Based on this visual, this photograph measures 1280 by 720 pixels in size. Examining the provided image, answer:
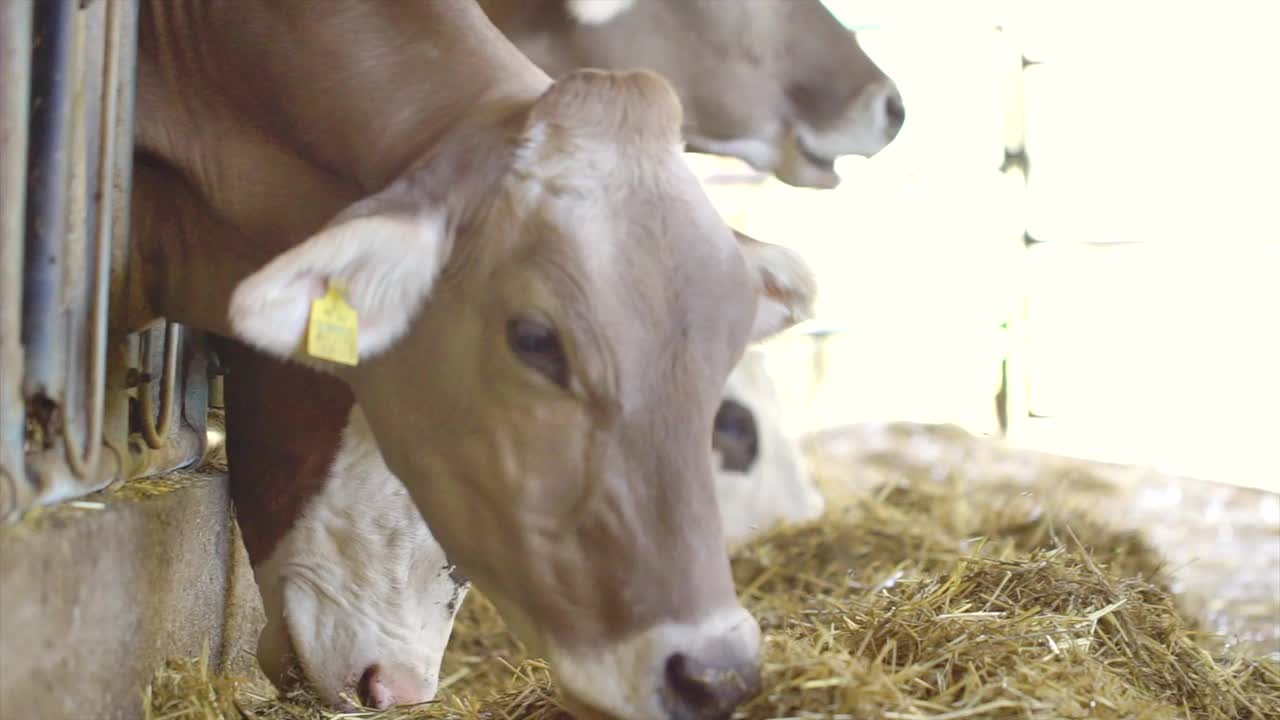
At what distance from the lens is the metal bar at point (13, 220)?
2236mm

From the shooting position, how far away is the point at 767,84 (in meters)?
4.80

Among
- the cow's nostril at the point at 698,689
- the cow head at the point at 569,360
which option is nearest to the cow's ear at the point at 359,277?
the cow head at the point at 569,360

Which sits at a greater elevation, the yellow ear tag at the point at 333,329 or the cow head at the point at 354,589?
the yellow ear tag at the point at 333,329

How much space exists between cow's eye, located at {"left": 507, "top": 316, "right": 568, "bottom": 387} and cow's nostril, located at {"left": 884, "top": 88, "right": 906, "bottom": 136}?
2920 mm

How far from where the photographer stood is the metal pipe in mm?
2344

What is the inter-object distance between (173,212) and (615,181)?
3.53 feet

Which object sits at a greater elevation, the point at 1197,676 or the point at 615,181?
the point at 615,181

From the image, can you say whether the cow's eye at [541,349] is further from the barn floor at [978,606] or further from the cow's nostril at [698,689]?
the barn floor at [978,606]

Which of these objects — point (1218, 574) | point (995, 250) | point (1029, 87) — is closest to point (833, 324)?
point (995, 250)

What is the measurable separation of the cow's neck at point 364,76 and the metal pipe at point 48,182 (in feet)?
1.32

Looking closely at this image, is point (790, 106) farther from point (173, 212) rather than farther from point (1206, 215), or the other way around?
point (1206, 215)

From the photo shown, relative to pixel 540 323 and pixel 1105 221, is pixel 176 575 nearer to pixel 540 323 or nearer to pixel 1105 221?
pixel 540 323

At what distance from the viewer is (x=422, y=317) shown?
2375 mm

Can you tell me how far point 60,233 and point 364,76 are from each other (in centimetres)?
64
